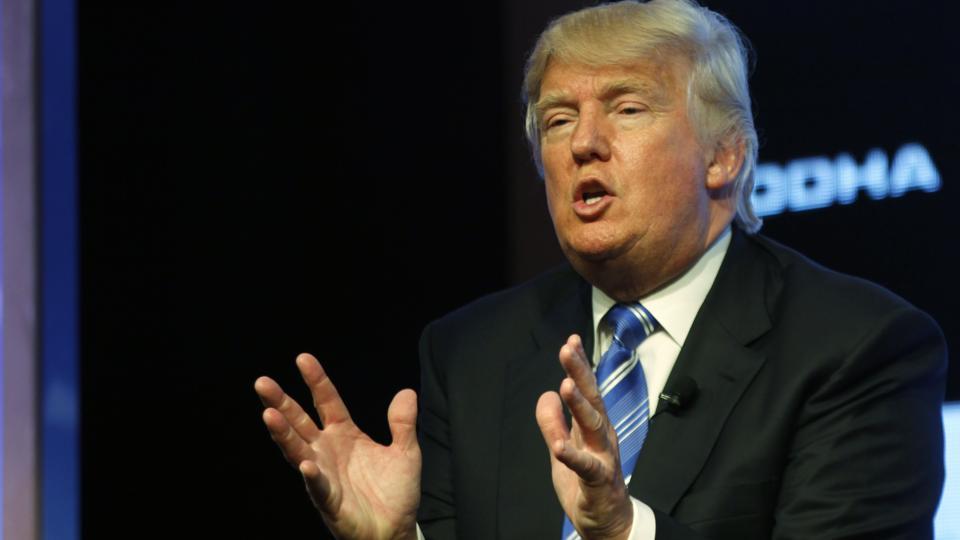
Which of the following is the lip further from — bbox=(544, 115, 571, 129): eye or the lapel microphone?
the lapel microphone

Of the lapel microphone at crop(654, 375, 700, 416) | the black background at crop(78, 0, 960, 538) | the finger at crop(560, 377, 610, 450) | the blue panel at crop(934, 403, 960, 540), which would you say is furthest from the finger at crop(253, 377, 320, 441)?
the black background at crop(78, 0, 960, 538)

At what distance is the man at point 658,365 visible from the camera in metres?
2.11

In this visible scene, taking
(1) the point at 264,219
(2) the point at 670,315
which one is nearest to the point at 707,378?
(2) the point at 670,315

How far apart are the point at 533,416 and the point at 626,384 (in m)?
0.21

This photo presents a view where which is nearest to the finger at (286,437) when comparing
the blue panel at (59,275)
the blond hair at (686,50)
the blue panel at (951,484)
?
the blond hair at (686,50)

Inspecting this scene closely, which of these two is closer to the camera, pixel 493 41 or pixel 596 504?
pixel 596 504

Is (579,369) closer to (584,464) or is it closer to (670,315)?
(584,464)

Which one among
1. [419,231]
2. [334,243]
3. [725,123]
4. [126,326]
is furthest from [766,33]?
[126,326]

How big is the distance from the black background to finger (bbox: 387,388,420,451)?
136 centimetres

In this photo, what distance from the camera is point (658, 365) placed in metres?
2.36

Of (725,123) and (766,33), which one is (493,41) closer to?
(766,33)

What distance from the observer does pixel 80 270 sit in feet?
11.7

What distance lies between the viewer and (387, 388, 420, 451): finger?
209cm

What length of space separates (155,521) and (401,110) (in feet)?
4.36
